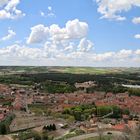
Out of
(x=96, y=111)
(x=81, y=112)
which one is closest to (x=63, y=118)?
(x=81, y=112)

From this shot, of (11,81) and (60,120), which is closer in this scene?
(60,120)

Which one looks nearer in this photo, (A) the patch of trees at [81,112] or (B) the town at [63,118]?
(B) the town at [63,118]

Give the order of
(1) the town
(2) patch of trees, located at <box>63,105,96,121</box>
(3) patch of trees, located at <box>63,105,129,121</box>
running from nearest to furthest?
(1) the town < (2) patch of trees, located at <box>63,105,96,121</box> < (3) patch of trees, located at <box>63,105,129,121</box>

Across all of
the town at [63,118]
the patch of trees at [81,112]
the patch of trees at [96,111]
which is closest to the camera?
the town at [63,118]

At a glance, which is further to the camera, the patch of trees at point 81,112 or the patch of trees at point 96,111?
the patch of trees at point 96,111

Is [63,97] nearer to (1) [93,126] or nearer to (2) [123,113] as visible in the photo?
(2) [123,113]

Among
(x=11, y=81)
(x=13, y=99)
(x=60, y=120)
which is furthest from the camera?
(x=11, y=81)

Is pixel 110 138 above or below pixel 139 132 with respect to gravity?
below

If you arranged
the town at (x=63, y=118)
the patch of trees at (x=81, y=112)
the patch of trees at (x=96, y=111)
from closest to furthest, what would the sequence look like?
the town at (x=63, y=118) < the patch of trees at (x=81, y=112) < the patch of trees at (x=96, y=111)

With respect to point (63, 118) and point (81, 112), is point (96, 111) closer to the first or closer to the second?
point (81, 112)

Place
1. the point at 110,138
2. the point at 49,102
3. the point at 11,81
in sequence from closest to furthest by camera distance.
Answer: the point at 110,138
the point at 49,102
the point at 11,81

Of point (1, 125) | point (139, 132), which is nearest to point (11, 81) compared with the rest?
point (1, 125)
